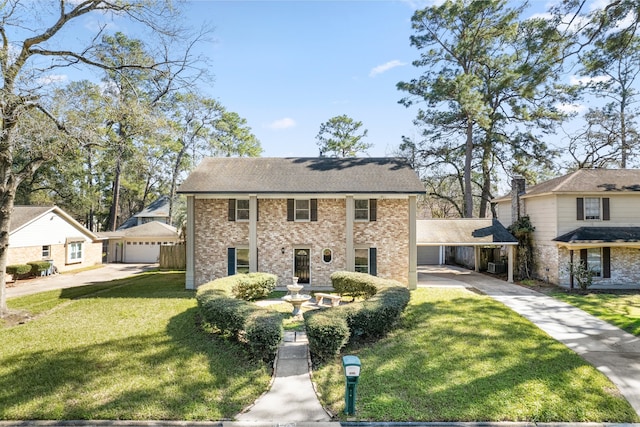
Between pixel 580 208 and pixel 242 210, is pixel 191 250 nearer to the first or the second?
pixel 242 210

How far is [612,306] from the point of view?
14.2 m

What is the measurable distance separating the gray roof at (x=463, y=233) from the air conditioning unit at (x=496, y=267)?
2.99 m

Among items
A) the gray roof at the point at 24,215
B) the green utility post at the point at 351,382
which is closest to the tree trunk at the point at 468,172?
the green utility post at the point at 351,382

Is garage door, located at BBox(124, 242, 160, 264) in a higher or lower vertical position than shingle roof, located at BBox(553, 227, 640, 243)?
lower

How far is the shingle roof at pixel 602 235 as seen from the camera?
17219 millimetres

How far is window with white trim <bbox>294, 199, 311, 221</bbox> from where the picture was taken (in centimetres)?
1734

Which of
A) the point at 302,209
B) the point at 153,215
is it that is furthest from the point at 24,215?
the point at 302,209

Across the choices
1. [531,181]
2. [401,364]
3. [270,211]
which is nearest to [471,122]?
[531,181]

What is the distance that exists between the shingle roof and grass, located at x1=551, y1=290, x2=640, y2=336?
8.79 feet

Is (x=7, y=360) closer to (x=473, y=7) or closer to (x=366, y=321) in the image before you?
(x=366, y=321)

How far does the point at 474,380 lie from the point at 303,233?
36.2 feet

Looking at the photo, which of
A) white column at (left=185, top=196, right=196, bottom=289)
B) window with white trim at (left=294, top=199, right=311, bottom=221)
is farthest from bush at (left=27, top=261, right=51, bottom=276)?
window with white trim at (left=294, top=199, right=311, bottom=221)

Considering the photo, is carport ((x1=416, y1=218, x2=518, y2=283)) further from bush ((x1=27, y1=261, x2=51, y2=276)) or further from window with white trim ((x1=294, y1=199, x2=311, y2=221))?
bush ((x1=27, y1=261, x2=51, y2=276))

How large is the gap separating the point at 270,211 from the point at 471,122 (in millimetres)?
20353
